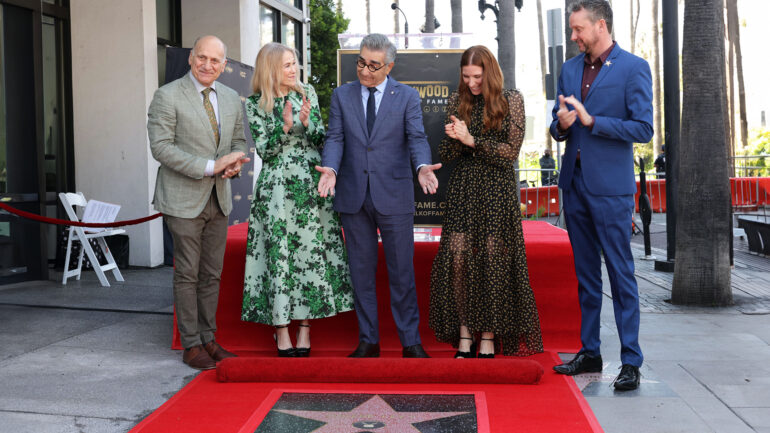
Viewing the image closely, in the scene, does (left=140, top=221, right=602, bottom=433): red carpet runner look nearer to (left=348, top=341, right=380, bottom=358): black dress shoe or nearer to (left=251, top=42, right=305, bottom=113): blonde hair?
(left=348, top=341, right=380, bottom=358): black dress shoe

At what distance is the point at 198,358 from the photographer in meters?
5.08

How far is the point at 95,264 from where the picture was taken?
8.40 m

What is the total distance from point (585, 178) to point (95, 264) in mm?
5661

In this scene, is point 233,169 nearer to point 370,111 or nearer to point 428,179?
point 370,111

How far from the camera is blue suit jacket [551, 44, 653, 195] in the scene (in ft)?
14.6

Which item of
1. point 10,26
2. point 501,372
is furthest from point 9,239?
point 501,372

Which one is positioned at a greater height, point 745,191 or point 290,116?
point 290,116

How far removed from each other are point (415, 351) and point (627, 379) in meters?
1.30

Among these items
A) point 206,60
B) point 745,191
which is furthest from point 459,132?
point 745,191

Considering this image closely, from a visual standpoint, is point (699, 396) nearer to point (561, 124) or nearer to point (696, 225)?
point (561, 124)

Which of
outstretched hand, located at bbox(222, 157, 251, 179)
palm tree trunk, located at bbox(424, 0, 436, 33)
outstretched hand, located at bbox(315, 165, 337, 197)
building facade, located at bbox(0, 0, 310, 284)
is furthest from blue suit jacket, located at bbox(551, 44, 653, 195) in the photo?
palm tree trunk, located at bbox(424, 0, 436, 33)

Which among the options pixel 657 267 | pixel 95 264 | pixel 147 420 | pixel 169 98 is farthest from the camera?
pixel 657 267

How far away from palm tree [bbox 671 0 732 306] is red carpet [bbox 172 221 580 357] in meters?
2.19

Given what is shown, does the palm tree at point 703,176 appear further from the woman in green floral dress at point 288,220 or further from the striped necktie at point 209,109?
the striped necktie at point 209,109
